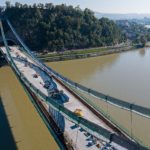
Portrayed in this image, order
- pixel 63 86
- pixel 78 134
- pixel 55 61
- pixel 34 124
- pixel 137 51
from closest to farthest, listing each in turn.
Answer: pixel 78 134 → pixel 34 124 → pixel 63 86 → pixel 55 61 → pixel 137 51

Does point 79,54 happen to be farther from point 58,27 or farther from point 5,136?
point 5,136

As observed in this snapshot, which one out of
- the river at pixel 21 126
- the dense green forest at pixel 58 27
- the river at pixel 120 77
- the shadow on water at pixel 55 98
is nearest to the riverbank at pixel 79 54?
the river at pixel 120 77

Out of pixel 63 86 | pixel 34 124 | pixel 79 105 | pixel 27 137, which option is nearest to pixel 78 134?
pixel 79 105

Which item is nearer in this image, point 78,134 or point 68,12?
point 78,134

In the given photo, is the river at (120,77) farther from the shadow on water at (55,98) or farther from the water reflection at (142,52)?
the shadow on water at (55,98)

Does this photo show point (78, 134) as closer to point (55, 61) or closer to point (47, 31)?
point (55, 61)

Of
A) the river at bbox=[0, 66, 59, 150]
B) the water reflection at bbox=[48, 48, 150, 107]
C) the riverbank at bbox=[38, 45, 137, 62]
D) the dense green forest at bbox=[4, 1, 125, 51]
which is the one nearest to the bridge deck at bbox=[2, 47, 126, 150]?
the river at bbox=[0, 66, 59, 150]

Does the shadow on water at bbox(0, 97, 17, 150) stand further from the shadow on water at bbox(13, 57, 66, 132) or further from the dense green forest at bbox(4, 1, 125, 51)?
the dense green forest at bbox(4, 1, 125, 51)
